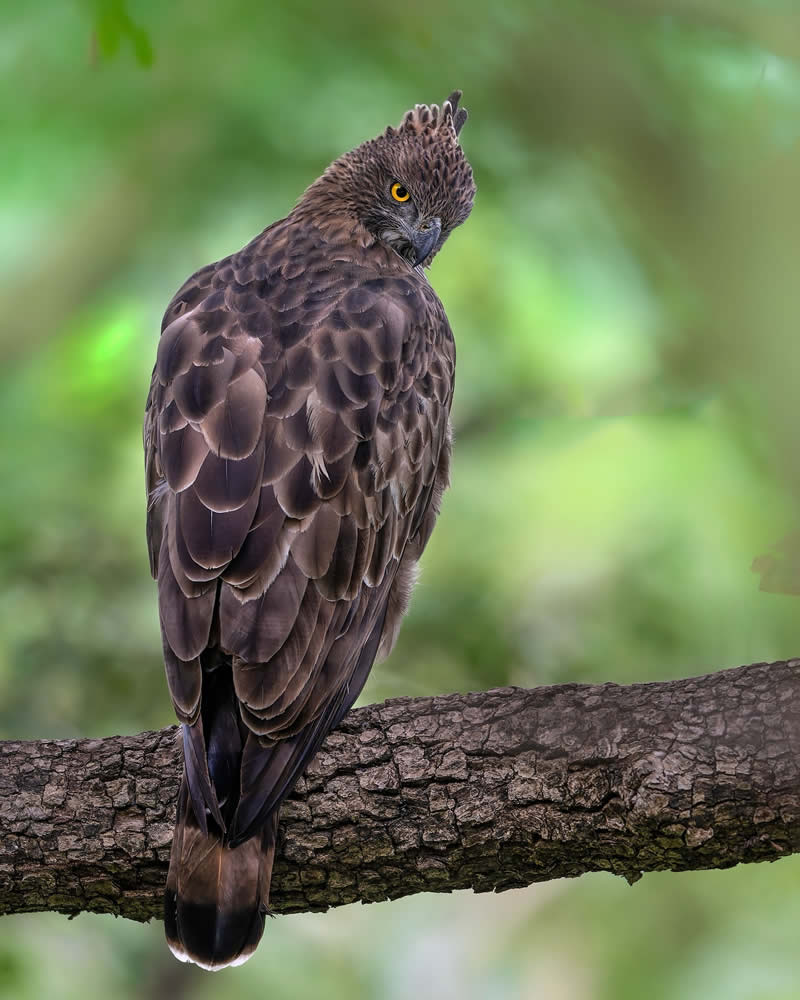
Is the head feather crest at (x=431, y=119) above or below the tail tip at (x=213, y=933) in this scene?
above

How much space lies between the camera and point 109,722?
242 inches

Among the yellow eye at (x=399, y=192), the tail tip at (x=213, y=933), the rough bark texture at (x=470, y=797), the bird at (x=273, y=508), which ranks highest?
the yellow eye at (x=399, y=192)

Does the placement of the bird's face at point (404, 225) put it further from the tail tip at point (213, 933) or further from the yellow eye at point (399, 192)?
the tail tip at point (213, 933)

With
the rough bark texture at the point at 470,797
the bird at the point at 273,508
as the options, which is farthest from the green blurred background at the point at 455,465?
the rough bark texture at the point at 470,797

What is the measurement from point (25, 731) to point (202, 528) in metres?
2.61

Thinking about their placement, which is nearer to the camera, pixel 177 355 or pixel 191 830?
pixel 191 830

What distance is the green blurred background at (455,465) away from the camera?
5.66 meters

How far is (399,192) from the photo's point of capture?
5.45 metres

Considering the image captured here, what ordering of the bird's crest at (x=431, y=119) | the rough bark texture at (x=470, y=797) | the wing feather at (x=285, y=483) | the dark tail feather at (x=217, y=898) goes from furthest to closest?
the bird's crest at (x=431, y=119) → the wing feather at (x=285, y=483) → the dark tail feather at (x=217, y=898) → the rough bark texture at (x=470, y=797)

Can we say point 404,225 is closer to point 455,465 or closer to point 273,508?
point 455,465

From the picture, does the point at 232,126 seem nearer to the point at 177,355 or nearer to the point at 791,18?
the point at 177,355

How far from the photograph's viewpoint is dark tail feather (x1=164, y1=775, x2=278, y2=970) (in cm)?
359

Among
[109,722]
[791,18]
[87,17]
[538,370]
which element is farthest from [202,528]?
[538,370]

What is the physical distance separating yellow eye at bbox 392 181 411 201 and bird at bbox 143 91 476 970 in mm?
170
